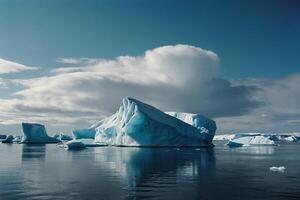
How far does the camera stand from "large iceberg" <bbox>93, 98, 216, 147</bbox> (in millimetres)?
63188

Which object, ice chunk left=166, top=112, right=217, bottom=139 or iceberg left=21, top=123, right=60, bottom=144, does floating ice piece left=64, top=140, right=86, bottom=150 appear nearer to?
ice chunk left=166, top=112, right=217, bottom=139

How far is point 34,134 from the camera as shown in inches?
3871

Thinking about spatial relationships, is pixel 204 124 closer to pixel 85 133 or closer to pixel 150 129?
pixel 150 129

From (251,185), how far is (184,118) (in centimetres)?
6764

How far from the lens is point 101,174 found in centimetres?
2633

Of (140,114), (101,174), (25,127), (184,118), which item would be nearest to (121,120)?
(140,114)

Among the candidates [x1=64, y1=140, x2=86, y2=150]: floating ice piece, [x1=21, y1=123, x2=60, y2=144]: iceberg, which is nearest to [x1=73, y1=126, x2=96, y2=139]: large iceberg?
[x1=21, y1=123, x2=60, y2=144]: iceberg

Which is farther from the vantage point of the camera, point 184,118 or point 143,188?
point 184,118

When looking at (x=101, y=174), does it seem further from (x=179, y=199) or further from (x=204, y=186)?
(x=179, y=199)

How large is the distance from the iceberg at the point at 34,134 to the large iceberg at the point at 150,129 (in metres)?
29.3

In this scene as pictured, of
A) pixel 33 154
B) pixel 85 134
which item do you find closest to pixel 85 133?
pixel 85 134

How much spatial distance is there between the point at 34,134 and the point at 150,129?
4559cm

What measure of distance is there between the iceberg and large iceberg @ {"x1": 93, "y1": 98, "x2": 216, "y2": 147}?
29.3 m

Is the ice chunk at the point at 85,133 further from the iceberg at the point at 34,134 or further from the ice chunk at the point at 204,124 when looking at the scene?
the ice chunk at the point at 204,124
